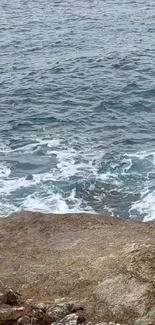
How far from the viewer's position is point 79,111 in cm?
3391

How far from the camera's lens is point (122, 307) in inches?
522

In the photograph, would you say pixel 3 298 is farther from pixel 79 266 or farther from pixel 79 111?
pixel 79 111

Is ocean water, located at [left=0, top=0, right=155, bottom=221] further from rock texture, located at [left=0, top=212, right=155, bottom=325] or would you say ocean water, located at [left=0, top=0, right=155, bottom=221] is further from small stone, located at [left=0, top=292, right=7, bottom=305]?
A: small stone, located at [left=0, top=292, right=7, bottom=305]

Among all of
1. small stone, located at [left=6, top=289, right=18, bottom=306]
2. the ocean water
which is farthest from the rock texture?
the ocean water

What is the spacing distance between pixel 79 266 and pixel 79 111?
1891 cm

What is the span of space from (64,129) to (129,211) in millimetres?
9218

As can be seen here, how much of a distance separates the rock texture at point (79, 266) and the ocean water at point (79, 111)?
4.23 meters

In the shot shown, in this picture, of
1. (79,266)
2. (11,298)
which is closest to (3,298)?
(11,298)

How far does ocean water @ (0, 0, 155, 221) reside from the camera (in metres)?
25.1

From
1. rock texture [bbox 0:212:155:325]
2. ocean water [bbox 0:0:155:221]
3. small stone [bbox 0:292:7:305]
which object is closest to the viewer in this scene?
rock texture [bbox 0:212:155:325]

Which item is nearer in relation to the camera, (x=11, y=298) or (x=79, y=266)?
(x=11, y=298)

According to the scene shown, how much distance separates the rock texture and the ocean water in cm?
423

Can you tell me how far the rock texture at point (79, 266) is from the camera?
1321 centimetres

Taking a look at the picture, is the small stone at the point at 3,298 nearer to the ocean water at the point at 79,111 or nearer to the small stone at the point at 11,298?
the small stone at the point at 11,298
